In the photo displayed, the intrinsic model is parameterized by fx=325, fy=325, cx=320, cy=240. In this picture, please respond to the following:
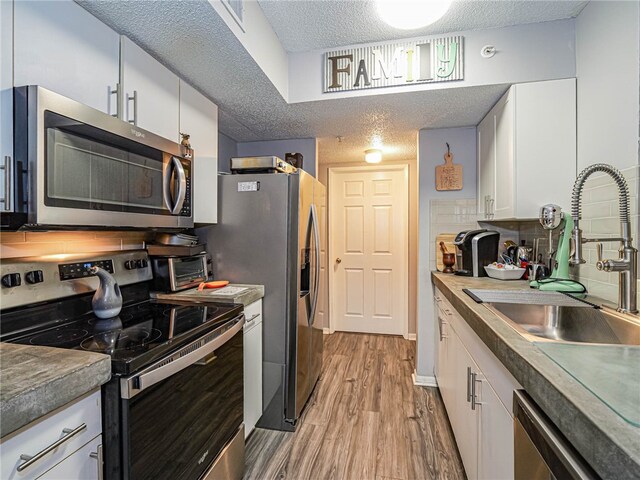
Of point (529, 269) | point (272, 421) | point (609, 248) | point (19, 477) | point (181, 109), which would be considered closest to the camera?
point (19, 477)

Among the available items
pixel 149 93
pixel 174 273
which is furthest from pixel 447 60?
pixel 174 273

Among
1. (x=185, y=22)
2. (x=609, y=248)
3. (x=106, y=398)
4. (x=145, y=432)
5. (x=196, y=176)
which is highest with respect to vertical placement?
(x=185, y=22)

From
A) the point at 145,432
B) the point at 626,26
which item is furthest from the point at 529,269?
the point at 145,432

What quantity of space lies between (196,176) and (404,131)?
5.80ft

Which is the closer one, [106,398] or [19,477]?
[19,477]

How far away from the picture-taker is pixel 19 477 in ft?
2.22

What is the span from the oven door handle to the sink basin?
3.71 feet

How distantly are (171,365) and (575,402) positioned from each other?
108cm

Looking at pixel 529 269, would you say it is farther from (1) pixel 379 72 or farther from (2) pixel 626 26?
(1) pixel 379 72

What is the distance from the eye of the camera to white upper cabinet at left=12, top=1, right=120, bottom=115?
3.14ft

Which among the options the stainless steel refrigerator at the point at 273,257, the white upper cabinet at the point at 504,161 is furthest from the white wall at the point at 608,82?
the stainless steel refrigerator at the point at 273,257

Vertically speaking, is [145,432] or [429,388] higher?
[145,432]

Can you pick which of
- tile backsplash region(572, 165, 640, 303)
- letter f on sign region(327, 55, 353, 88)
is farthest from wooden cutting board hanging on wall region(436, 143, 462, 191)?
letter f on sign region(327, 55, 353, 88)

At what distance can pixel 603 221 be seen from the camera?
5.00 ft
